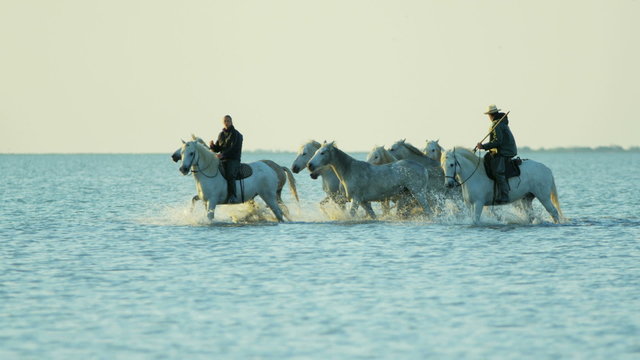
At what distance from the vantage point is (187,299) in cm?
1339

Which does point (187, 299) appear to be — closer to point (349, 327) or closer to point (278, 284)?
point (278, 284)

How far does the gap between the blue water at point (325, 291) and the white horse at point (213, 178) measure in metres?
0.72

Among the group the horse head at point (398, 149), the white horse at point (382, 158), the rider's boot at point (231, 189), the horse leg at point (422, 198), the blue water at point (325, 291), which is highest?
the horse head at point (398, 149)

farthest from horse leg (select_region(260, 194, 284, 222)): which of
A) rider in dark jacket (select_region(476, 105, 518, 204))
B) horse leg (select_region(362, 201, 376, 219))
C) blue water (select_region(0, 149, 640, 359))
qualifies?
rider in dark jacket (select_region(476, 105, 518, 204))

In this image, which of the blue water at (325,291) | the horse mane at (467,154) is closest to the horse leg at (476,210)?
the blue water at (325,291)

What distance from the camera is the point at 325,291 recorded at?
14.0m

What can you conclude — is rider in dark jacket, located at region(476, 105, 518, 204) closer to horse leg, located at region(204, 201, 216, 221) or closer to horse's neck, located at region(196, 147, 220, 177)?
horse's neck, located at region(196, 147, 220, 177)

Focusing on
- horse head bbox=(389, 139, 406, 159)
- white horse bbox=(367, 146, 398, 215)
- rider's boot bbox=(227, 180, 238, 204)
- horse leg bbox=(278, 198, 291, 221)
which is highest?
horse head bbox=(389, 139, 406, 159)

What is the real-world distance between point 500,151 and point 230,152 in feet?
17.8

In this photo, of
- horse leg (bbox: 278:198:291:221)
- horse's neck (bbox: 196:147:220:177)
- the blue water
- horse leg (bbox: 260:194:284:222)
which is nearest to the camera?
the blue water

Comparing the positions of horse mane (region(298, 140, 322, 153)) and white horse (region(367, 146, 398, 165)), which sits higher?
horse mane (region(298, 140, 322, 153))

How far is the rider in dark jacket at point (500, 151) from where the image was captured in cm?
2150

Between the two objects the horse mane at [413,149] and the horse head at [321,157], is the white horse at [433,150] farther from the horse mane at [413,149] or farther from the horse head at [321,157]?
the horse head at [321,157]

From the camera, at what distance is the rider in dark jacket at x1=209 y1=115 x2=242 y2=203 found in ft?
73.1
